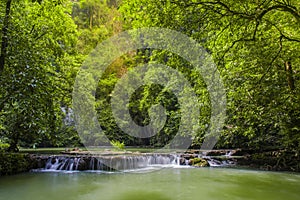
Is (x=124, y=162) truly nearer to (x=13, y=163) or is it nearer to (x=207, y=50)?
(x=13, y=163)

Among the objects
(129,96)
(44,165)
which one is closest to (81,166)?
(44,165)

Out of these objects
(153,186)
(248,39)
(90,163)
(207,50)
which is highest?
(207,50)

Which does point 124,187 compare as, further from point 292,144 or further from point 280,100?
point 292,144

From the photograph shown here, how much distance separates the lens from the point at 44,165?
385 inches

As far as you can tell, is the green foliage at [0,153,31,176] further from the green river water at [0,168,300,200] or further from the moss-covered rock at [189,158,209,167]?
the moss-covered rock at [189,158,209,167]

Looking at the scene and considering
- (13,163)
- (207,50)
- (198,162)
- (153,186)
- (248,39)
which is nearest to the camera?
(248,39)

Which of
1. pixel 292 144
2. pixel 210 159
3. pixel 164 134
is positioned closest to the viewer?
pixel 292 144

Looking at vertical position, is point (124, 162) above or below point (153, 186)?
above

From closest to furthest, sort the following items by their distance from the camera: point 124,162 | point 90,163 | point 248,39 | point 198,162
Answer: point 248,39 → point 90,163 → point 124,162 → point 198,162

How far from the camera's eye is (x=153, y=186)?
22.2 feet

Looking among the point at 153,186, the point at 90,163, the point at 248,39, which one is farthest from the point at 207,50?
the point at 90,163

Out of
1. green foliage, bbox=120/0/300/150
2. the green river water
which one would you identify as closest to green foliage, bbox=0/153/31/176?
the green river water

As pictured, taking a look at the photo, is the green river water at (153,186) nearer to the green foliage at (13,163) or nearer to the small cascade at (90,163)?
the green foliage at (13,163)

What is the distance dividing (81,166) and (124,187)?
12.2 ft
